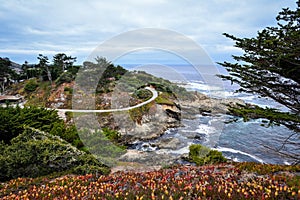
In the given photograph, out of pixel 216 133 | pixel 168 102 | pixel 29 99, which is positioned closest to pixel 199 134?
pixel 216 133

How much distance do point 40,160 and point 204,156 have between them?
859 centimetres

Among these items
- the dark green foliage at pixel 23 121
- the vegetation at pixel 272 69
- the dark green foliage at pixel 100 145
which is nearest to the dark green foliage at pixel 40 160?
the dark green foliage at pixel 100 145

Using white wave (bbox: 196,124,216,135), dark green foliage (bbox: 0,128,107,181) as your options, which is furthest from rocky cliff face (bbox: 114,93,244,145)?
dark green foliage (bbox: 0,128,107,181)

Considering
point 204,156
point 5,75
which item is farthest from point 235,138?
point 5,75

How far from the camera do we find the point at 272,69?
6102 mm

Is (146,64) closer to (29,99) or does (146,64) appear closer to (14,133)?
(14,133)

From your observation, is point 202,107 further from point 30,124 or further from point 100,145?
point 30,124

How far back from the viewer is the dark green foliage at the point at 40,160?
788cm

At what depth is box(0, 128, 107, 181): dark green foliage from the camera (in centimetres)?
788

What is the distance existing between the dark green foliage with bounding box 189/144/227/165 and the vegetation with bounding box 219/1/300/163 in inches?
224

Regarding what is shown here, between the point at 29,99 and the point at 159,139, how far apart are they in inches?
762

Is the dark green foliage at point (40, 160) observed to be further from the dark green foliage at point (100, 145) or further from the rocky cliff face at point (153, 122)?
the rocky cliff face at point (153, 122)

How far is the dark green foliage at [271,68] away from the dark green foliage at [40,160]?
5.78 meters

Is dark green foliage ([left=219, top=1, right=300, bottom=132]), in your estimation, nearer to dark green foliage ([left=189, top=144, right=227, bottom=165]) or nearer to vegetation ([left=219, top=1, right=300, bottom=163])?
vegetation ([left=219, top=1, right=300, bottom=163])
